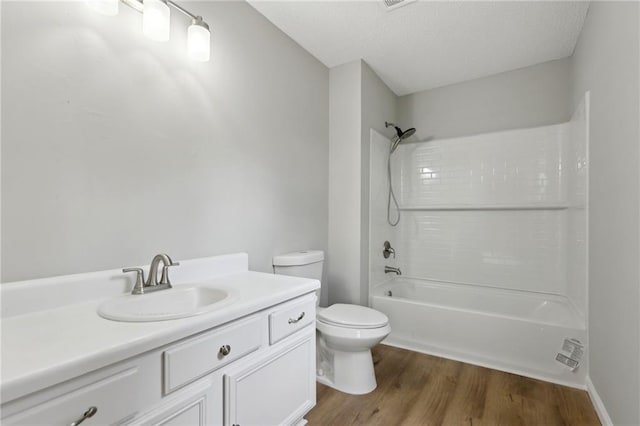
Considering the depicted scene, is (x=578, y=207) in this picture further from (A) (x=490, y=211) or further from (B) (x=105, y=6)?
(B) (x=105, y=6)

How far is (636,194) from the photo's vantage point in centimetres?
119

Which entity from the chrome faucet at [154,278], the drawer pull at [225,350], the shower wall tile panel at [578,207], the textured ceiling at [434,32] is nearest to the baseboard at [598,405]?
the shower wall tile panel at [578,207]

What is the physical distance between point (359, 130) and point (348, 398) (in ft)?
6.39

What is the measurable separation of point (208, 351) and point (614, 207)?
6.18 ft

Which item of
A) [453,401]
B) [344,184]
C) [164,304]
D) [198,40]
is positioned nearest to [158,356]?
[164,304]

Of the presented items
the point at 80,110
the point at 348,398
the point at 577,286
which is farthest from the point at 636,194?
the point at 80,110

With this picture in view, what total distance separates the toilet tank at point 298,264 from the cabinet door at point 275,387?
2.03 ft

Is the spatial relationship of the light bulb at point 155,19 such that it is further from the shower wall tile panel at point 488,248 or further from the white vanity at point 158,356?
the shower wall tile panel at point 488,248

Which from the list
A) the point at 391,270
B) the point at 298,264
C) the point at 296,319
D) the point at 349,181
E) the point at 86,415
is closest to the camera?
the point at 86,415

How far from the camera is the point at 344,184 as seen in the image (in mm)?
2604

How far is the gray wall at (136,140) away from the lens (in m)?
1.02

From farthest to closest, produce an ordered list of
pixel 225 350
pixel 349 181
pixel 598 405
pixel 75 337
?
pixel 349 181, pixel 598 405, pixel 225 350, pixel 75 337

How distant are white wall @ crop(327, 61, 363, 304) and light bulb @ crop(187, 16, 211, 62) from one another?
1399 millimetres

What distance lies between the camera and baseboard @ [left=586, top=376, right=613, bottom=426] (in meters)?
1.53
